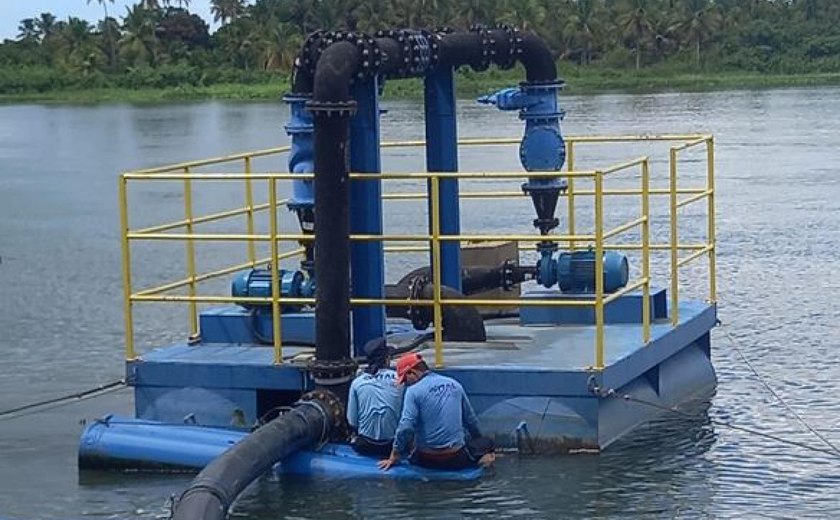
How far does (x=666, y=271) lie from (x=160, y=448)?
12470 millimetres

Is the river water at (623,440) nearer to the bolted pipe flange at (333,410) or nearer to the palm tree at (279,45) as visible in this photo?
the bolted pipe flange at (333,410)

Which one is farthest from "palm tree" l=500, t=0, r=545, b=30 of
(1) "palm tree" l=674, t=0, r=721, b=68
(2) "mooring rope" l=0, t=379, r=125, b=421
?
(2) "mooring rope" l=0, t=379, r=125, b=421

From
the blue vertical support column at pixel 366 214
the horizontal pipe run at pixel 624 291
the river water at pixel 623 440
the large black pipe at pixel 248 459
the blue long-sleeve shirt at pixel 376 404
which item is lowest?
the river water at pixel 623 440

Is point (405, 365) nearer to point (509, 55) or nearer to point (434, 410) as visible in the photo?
point (434, 410)

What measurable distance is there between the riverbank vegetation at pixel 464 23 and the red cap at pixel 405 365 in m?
78.8

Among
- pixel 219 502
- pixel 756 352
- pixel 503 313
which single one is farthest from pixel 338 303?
pixel 756 352

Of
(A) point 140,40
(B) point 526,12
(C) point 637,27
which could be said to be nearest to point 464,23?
(B) point 526,12

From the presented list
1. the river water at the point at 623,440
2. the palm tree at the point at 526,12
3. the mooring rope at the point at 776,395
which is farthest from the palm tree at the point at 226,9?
the mooring rope at the point at 776,395

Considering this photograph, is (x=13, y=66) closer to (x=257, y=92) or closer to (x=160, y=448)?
(x=257, y=92)

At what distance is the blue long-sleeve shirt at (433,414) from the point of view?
12969 millimetres

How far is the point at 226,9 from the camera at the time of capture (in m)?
130

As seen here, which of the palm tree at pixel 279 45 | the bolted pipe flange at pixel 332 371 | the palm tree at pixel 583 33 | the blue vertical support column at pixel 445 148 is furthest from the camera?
the palm tree at pixel 583 33

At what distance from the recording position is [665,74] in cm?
10425

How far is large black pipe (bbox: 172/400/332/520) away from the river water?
1.62 feet
